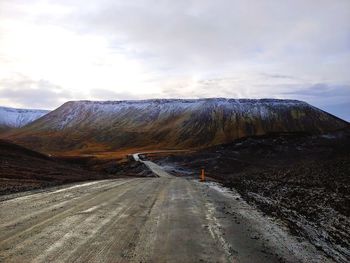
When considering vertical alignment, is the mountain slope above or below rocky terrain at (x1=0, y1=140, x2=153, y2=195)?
above

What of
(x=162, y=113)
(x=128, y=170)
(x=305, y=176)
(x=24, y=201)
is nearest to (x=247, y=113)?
(x=162, y=113)

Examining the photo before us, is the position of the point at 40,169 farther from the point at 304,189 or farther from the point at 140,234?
the point at 140,234

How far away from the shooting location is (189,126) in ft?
558

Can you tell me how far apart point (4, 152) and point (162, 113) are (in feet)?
486

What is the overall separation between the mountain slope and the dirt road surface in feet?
435

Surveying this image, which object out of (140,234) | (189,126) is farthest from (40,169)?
(189,126)

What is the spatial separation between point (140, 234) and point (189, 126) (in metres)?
160

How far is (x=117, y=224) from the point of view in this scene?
36.4 ft

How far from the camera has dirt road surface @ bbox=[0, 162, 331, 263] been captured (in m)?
8.02

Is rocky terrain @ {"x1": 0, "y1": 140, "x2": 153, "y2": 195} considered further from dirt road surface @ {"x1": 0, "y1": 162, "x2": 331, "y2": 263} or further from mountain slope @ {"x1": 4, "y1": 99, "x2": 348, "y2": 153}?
mountain slope @ {"x1": 4, "y1": 99, "x2": 348, "y2": 153}

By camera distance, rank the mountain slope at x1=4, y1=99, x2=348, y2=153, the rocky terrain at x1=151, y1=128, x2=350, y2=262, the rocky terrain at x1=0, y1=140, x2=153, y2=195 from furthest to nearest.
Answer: the mountain slope at x1=4, y1=99, x2=348, y2=153
the rocky terrain at x1=0, y1=140, x2=153, y2=195
the rocky terrain at x1=151, y1=128, x2=350, y2=262

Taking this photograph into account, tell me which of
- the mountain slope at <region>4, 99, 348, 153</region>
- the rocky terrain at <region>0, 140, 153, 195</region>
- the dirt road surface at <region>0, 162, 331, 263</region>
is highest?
the mountain slope at <region>4, 99, 348, 153</region>

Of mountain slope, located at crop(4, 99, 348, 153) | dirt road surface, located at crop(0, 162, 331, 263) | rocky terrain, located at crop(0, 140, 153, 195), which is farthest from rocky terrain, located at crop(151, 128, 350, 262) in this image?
mountain slope, located at crop(4, 99, 348, 153)

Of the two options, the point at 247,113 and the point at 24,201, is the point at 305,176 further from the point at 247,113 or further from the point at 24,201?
the point at 247,113
